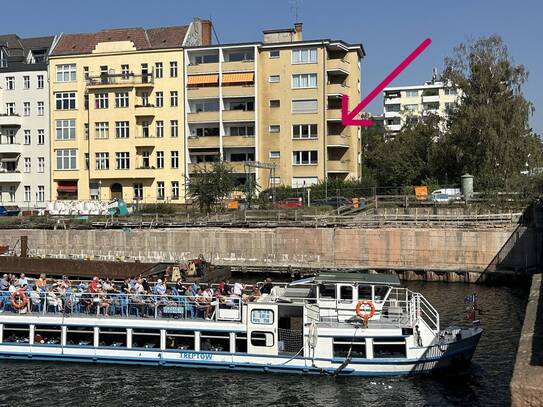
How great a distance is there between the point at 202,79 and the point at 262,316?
5355 cm

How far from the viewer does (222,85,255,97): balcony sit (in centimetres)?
7781

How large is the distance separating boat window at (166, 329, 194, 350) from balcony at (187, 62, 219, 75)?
52276 millimetres

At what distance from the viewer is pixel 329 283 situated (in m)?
29.9

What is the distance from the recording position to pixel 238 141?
7869cm

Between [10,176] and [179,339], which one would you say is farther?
[10,176]

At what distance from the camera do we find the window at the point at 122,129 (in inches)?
3150

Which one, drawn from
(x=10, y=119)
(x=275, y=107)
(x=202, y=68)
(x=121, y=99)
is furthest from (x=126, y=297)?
(x=10, y=119)

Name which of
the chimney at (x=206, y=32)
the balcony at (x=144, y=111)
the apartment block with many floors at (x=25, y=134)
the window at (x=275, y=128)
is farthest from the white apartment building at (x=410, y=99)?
the apartment block with many floors at (x=25, y=134)

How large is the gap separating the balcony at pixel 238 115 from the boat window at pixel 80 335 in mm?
48960

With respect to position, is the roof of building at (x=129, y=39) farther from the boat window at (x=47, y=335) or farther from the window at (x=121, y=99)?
the boat window at (x=47, y=335)

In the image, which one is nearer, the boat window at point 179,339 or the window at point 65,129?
the boat window at point 179,339

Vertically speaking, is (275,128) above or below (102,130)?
below

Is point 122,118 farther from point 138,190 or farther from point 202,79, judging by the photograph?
point 202,79

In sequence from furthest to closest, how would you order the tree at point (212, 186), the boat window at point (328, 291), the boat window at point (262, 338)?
1. the tree at point (212, 186)
2. the boat window at point (328, 291)
3. the boat window at point (262, 338)
